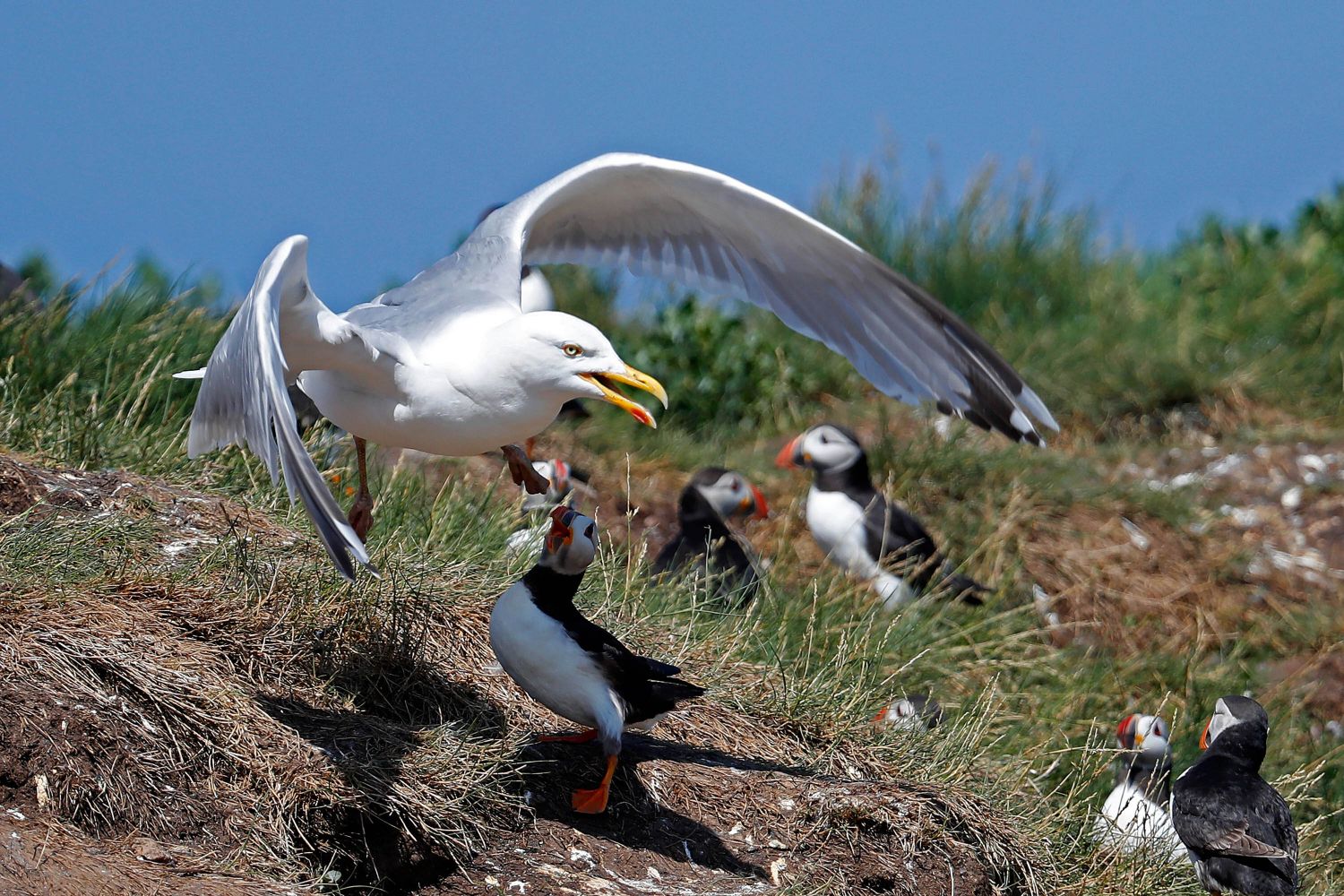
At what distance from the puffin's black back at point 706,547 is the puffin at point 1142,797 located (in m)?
1.44

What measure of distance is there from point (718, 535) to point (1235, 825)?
8.70ft

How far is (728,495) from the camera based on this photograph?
7.47 m

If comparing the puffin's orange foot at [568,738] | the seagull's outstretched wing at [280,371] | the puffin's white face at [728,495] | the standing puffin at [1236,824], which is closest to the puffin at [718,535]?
the puffin's white face at [728,495]

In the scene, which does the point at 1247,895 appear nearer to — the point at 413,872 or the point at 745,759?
the point at 745,759

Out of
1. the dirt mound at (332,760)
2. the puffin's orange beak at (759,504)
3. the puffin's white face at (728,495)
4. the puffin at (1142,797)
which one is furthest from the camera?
the puffin's orange beak at (759,504)

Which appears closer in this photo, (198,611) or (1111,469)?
(198,611)

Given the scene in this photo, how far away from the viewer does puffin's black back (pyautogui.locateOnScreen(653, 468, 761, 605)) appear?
607cm

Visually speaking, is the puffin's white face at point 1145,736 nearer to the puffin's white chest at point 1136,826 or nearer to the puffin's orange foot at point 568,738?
the puffin's white chest at point 1136,826

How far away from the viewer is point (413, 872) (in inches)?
152

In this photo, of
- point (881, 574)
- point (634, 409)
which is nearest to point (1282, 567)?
point (881, 574)

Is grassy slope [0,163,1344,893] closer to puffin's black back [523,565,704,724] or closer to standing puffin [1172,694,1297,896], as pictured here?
standing puffin [1172,694,1297,896]

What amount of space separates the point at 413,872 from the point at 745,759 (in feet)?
3.90

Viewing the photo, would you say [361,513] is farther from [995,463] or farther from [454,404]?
[995,463]

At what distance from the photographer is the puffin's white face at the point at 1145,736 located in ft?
17.7
